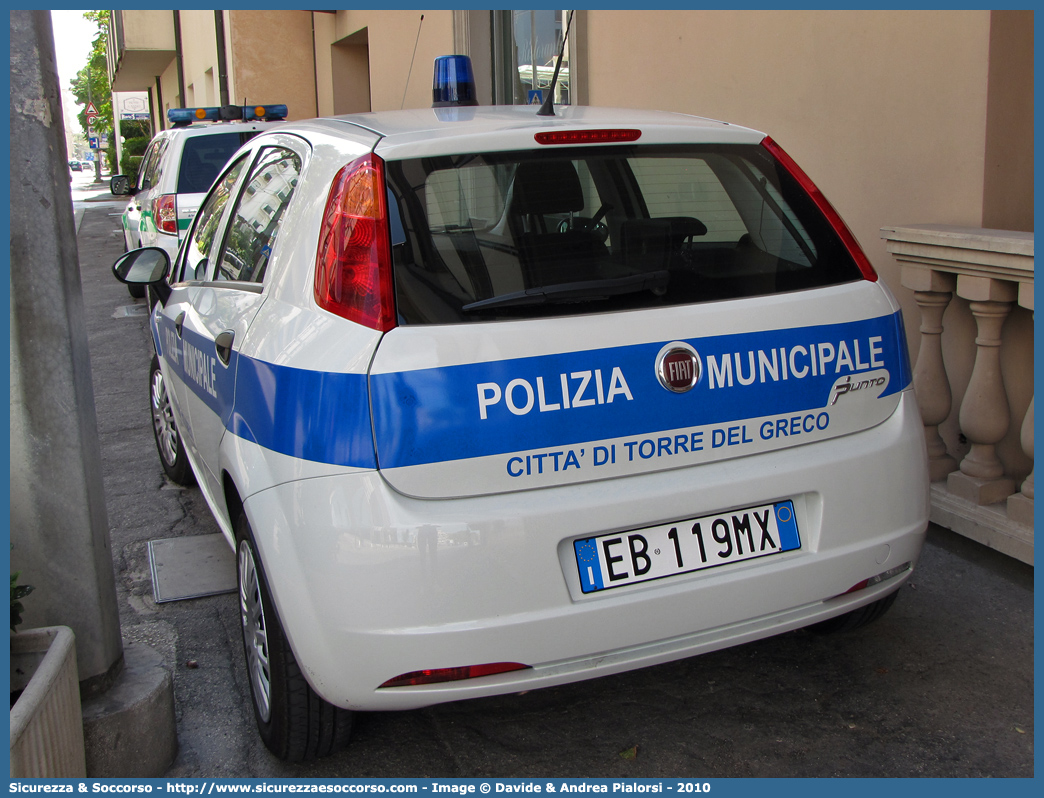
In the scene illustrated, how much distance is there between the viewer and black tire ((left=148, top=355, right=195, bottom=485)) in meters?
4.57

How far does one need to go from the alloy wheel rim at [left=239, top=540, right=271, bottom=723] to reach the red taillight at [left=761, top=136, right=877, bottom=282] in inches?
67.6

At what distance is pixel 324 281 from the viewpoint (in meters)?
2.25

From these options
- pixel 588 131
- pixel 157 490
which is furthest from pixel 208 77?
pixel 588 131

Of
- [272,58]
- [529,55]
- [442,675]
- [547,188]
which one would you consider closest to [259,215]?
[547,188]

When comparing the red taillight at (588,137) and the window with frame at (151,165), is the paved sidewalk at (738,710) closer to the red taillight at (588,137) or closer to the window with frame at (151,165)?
the red taillight at (588,137)

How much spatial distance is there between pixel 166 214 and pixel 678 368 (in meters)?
6.93

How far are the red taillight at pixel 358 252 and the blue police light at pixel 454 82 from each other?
161 centimetres

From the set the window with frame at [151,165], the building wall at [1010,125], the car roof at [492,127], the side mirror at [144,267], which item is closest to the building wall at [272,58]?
the window with frame at [151,165]

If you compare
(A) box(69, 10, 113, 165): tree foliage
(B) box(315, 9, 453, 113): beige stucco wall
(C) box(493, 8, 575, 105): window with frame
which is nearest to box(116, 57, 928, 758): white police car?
(C) box(493, 8, 575, 105): window with frame

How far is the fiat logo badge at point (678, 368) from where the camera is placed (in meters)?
2.23

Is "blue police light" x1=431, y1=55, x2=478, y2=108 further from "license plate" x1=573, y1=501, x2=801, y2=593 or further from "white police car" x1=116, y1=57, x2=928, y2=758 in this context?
"license plate" x1=573, y1=501, x2=801, y2=593

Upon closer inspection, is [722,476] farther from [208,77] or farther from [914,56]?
[208,77]

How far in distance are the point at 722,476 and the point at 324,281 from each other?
1014mm

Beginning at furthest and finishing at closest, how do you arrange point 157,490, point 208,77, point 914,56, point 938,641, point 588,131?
point 208,77
point 157,490
point 914,56
point 938,641
point 588,131
